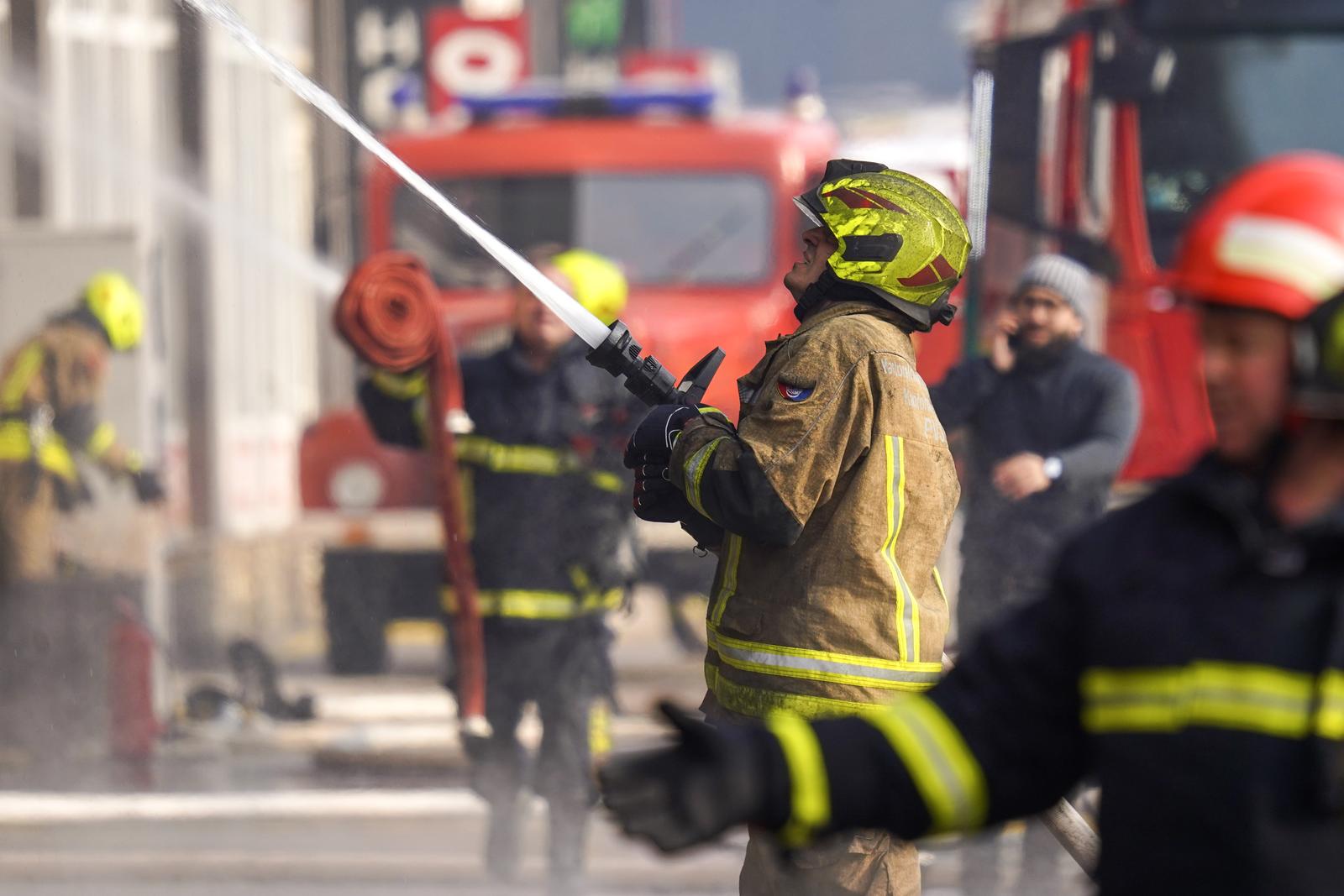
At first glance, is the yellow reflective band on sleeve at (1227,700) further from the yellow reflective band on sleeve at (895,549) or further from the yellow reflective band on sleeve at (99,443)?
the yellow reflective band on sleeve at (99,443)

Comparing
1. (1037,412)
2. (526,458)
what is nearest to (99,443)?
(526,458)

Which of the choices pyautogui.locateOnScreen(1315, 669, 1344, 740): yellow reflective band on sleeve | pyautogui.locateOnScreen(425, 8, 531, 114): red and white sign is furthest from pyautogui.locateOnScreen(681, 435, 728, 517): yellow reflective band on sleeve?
pyautogui.locateOnScreen(425, 8, 531, 114): red and white sign

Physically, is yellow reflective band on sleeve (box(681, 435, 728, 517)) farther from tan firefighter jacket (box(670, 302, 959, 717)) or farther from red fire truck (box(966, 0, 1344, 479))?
red fire truck (box(966, 0, 1344, 479))

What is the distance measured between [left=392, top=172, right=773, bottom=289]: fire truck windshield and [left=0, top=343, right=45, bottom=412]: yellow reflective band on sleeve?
214 cm

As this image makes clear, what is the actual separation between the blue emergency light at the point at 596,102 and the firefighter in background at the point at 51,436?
2572 mm

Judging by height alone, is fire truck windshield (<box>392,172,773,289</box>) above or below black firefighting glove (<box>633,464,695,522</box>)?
above

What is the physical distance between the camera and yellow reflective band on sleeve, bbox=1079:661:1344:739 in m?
1.41

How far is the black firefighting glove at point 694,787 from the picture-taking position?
155 centimetres

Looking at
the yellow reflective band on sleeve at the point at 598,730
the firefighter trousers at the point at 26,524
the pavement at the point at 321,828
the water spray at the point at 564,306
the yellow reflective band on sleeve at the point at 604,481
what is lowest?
the pavement at the point at 321,828

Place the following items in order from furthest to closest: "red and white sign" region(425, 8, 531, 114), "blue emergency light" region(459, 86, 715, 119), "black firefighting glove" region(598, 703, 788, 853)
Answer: "red and white sign" region(425, 8, 531, 114)
"blue emergency light" region(459, 86, 715, 119)
"black firefighting glove" region(598, 703, 788, 853)

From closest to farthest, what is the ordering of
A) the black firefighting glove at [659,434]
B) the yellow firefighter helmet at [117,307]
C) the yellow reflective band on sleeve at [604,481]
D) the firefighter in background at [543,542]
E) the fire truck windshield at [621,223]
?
the black firefighting glove at [659,434]
the firefighter in background at [543,542]
the yellow reflective band on sleeve at [604,481]
the yellow firefighter helmet at [117,307]
the fire truck windshield at [621,223]

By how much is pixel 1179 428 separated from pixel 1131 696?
17.6 ft

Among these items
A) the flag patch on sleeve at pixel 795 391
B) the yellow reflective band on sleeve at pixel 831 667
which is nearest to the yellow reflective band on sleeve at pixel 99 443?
→ the yellow reflective band on sleeve at pixel 831 667

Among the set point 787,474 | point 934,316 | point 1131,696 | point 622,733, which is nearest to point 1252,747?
point 1131,696
